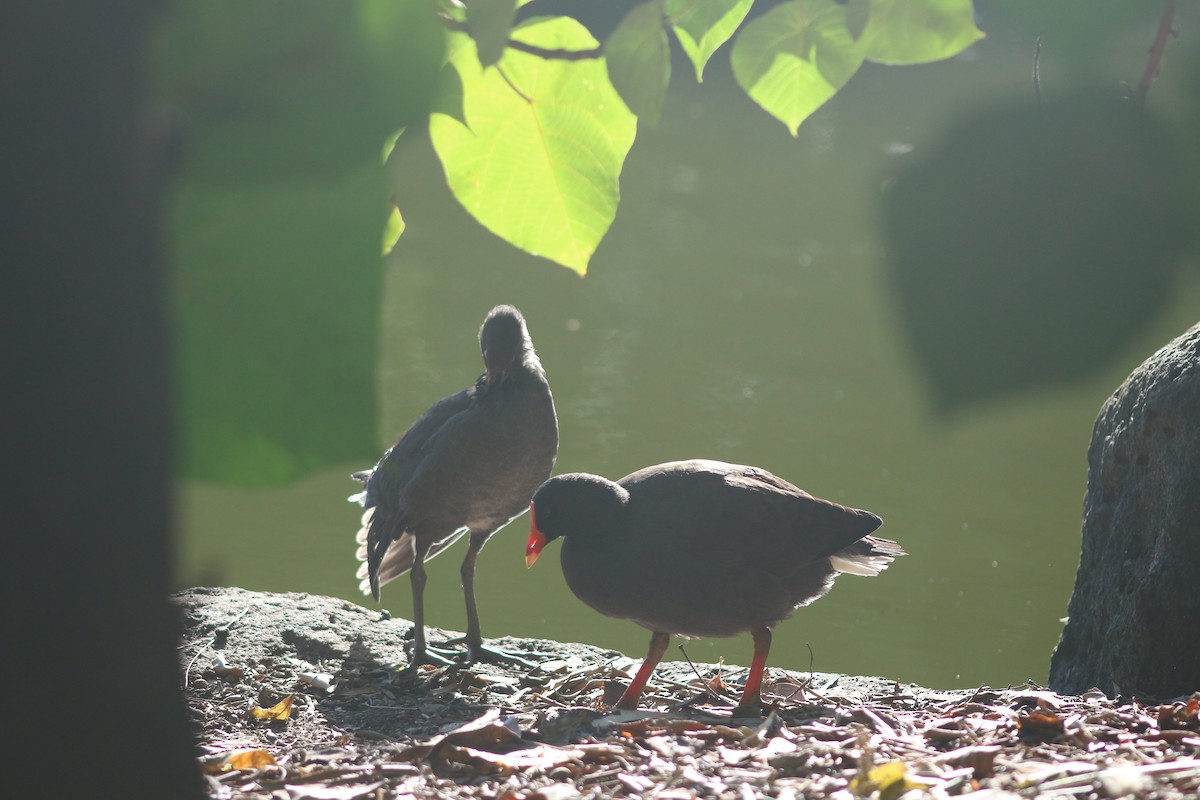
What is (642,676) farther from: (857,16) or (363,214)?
(363,214)

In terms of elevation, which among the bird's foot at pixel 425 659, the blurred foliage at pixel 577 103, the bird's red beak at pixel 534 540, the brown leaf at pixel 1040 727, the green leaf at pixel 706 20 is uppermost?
the green leaf at pixel 706 20

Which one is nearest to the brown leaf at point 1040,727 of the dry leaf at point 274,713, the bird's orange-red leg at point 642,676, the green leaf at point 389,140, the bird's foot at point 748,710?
the bird's foot at point 748,710

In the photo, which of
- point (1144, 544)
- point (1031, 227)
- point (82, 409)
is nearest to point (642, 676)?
point (1144, 544)

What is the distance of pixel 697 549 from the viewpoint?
347cm

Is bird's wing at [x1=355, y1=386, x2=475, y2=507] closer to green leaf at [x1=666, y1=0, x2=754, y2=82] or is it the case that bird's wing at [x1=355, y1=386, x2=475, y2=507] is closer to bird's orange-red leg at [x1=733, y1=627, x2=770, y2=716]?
bird's orange-red leg at [x1=733, y1=627, x2=770, y2=716]

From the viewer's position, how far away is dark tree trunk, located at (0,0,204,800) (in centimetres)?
103

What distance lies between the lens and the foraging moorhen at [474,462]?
4273 mm

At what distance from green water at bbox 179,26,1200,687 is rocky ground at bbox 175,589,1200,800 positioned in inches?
20.9

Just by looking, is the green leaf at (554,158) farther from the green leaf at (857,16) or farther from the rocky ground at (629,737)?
the rocky ground at (629,737)

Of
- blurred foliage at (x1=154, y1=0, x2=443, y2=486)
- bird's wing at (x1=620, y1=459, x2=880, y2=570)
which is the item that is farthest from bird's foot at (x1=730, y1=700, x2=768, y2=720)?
blurred foliage at (x1=154, y1=0, x2=443, y2=486)

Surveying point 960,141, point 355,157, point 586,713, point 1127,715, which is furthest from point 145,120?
point 1127,715

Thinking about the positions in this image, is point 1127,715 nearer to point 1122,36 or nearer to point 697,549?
point 697,549

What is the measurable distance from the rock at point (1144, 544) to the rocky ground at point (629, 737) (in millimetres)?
219

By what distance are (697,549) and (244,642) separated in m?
1.85
